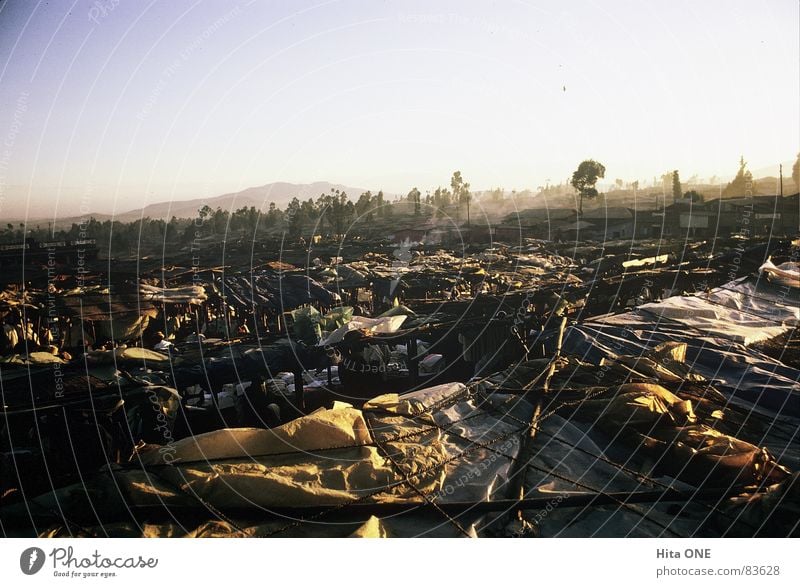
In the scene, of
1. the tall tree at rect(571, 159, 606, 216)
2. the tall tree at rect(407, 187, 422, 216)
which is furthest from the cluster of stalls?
the tall tree at rect(571, 159, 606, 216)

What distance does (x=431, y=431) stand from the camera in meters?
5.10

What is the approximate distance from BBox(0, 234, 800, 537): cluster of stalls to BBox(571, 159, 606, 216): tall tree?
75.6 ft

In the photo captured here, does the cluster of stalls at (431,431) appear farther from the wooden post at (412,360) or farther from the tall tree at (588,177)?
the tall tree at (588,177)

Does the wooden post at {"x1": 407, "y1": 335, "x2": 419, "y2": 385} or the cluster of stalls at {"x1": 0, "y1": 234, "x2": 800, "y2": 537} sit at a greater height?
the cluster of stalls at {"x1": 0, "y1": 234, "x2": 800, "y2": 537}

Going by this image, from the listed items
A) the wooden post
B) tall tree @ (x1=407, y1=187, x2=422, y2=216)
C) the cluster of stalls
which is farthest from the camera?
tall tree @ (x1=407, y1=187, x2=422, y2=216)

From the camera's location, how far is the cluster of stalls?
3.96 meters

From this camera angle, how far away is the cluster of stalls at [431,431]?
396 cm

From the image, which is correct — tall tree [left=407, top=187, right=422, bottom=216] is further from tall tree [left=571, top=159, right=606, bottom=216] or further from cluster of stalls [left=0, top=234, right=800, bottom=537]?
cluster of stalls [left=0, top=234, right=800, bottom=537]

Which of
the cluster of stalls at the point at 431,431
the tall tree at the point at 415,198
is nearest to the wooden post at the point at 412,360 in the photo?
the cluster of stalls at the point at 431,431

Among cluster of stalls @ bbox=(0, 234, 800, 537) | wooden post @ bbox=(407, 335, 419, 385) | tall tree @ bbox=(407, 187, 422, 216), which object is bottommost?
wooden post @ bbox=(407, 335, 419, 385)

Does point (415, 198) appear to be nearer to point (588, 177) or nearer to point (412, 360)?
point (588, 177)

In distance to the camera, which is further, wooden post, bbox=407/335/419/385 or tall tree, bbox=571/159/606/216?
tall tree, bbox=571/159/606/216
